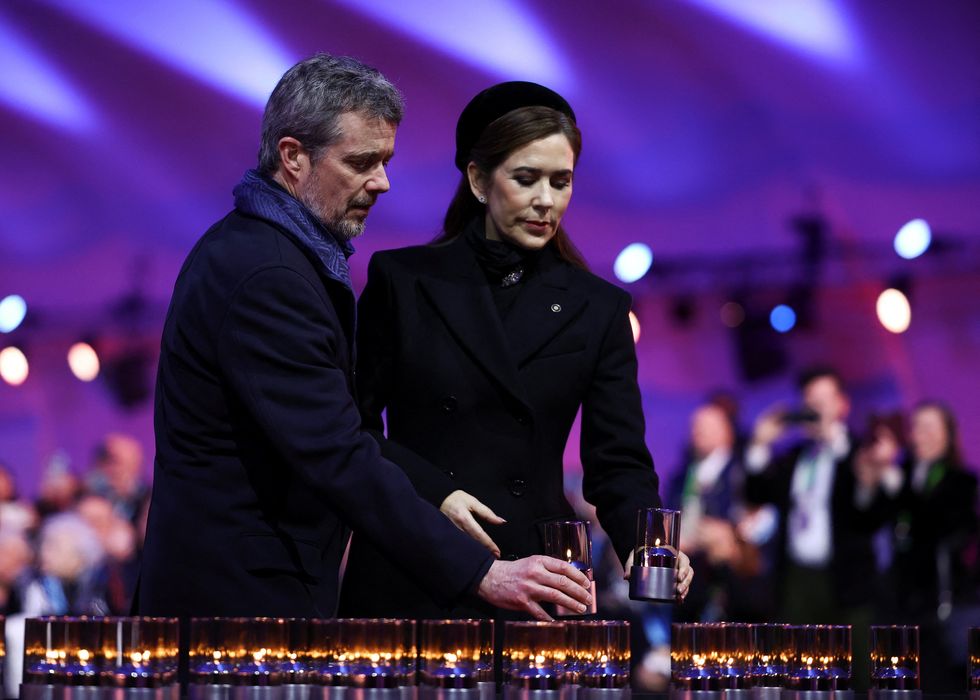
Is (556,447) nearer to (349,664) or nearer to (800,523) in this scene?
(349,664)

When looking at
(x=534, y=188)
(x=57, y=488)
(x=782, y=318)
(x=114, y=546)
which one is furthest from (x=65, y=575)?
(x=534, y=188)

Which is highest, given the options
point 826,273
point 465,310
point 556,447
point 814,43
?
point 814,43

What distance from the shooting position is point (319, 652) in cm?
166

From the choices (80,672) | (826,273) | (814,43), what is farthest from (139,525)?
(80,672)

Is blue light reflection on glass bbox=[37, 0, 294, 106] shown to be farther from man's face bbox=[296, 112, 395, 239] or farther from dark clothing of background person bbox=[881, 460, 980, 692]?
man's face bbox=[296, 112, 395, 239]

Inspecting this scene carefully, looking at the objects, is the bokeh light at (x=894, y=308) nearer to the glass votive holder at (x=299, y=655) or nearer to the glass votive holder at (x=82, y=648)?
the glass votive holder at (x=299, y=655)

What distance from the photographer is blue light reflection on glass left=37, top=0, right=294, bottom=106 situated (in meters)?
9.27

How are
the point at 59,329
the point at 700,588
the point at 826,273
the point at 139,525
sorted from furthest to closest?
the point at 59,329
the point at 826,273
the point at 139,525
the point at 700,588

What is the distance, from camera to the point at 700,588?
6.92 meters

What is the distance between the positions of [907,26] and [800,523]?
4141mm

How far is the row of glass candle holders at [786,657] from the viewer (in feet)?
5.76

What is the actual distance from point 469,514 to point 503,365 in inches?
12.9

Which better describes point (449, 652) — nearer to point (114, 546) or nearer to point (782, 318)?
point (114, 546)

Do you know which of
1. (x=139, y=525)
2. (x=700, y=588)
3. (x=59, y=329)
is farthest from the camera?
(x=59, y=329)
